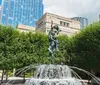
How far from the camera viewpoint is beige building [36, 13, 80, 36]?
60819 mm

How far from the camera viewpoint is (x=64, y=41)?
3073 cm

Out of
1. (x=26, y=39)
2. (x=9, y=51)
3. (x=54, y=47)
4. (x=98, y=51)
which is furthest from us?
(x=26, y=39)

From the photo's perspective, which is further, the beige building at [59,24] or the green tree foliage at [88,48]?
the beige building at [59,24]

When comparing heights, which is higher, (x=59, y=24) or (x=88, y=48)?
(x=59, y=24)

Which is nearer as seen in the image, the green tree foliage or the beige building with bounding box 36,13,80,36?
the green tree foliage

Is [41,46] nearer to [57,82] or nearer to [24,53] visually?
[24,53]

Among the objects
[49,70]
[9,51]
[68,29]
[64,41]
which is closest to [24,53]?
[9,51]

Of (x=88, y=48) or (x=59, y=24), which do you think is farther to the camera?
(x=59, y=24)

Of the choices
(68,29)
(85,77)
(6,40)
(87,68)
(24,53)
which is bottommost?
(85,77)

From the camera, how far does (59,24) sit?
209 feet

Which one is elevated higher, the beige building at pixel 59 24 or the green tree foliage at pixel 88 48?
the beige building at pixel 59 24

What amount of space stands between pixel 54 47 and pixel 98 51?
1215cm

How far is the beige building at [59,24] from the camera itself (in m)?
60.8

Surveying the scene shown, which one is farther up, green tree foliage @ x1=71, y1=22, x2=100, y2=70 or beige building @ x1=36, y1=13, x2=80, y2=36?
beige building @ x1=36, y1=13, x2=80, y2=36
